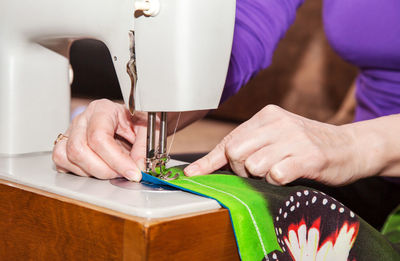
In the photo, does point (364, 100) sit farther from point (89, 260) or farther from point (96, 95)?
point (96, 95)

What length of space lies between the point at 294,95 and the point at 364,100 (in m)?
0.99

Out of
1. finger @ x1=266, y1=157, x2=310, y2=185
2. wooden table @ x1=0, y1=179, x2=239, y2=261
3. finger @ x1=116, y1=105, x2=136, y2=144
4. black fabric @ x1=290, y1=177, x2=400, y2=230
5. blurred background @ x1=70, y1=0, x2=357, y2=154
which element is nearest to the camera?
wooden table @ x1=0, y1=179, x2=239, y2=261

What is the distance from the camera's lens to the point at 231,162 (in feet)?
2.44

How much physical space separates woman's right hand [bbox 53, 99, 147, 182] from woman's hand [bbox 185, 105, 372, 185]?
9 centimetres

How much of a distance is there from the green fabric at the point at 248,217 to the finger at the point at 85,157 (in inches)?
3.7

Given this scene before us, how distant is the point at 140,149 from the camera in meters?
0.81

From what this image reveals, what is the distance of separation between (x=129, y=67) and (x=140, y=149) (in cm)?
15

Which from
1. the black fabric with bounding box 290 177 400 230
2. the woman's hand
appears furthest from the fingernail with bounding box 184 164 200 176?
the black fabric with bounding box 290 177 400 230

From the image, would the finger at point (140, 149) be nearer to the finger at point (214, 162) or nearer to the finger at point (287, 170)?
the finger at point (214, 162)

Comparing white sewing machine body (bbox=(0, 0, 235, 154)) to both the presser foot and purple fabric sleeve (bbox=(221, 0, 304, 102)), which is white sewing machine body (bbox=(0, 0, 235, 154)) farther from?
purple fabric sleeve (bbox=(221, 0, 304, 102))

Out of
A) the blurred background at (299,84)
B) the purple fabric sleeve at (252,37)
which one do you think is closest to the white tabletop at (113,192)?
the purple fabric sleeve at (252,37)

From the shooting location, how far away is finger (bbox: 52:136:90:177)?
0.75 metres

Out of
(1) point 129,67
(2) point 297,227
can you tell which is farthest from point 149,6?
(2) point 297,227

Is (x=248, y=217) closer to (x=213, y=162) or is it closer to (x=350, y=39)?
(x=213, y=162)
